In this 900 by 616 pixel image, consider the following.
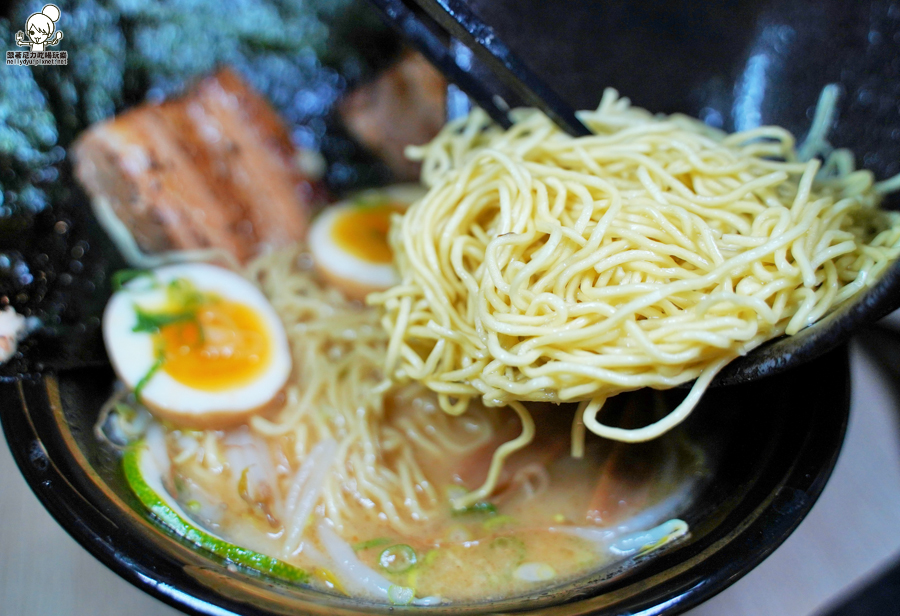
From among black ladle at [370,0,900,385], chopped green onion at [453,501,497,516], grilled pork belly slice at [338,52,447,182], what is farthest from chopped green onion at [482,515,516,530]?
grilled pork belly slice at [338,52,447,182]

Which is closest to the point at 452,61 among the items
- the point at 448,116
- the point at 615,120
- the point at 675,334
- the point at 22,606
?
the point at 615,120

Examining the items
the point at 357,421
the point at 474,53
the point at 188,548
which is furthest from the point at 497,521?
the point at 474,53

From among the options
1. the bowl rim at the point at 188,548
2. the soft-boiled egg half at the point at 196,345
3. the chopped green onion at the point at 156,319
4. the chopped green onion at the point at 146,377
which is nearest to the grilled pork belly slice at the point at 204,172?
the soft-boiled egg half at the point at 196,345

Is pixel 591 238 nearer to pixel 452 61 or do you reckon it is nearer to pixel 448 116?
pixel 452 61

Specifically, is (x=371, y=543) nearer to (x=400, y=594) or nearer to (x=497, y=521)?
(x=400, y=594)

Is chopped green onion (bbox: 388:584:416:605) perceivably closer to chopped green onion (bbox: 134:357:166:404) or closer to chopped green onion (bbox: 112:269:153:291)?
chopped green onion (bbox: 134:357:166:404)

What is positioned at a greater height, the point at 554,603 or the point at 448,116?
the point at 448,116

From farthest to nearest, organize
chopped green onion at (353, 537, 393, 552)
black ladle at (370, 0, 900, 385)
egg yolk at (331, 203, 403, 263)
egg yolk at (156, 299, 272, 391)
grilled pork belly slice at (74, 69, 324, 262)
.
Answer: egg yolk at (331, 203, 403, 263), grilled pork belly slice at (74, 69, 324, 262), egg yolk at (156, 299, 272, 391), chopped green onion at (353, 537, 393, 552), black ladle at (370, 0, 900, 385)
